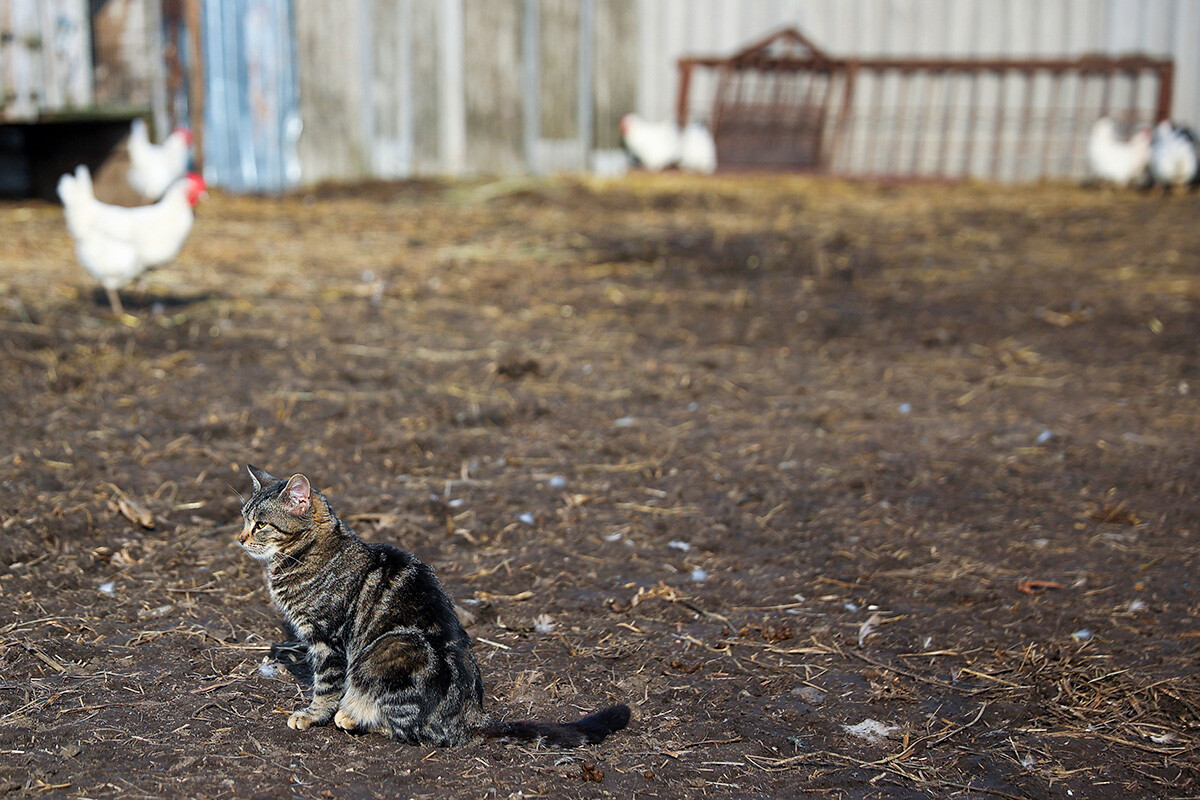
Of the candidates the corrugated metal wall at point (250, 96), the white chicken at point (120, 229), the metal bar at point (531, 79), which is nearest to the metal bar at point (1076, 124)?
the metal bar at point (531, 79)

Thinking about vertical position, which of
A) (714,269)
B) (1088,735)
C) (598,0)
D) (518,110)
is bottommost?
(1088,735)

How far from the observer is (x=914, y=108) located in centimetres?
1423

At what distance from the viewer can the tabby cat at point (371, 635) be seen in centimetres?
271

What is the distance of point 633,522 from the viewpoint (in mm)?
4246

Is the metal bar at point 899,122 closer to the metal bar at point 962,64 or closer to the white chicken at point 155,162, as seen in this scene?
the metal bar at point 962,64

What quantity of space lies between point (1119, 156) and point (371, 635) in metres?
12.2

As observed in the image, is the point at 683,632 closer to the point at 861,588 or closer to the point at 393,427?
the point at 861,588

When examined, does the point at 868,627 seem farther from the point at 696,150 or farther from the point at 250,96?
the point at 696,150

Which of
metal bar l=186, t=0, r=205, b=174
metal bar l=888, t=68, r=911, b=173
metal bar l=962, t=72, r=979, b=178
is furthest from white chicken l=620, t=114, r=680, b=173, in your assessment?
metal bar l=186, t=0, r=205, b=174

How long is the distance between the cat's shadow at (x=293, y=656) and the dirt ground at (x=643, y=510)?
22 millimetres

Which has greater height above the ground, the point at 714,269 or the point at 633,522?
the point at 714,269

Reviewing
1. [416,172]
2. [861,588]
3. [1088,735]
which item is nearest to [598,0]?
[416,172]

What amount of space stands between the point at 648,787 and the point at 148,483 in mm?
2578

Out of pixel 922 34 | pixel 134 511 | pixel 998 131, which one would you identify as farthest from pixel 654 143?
pixel 134 511
